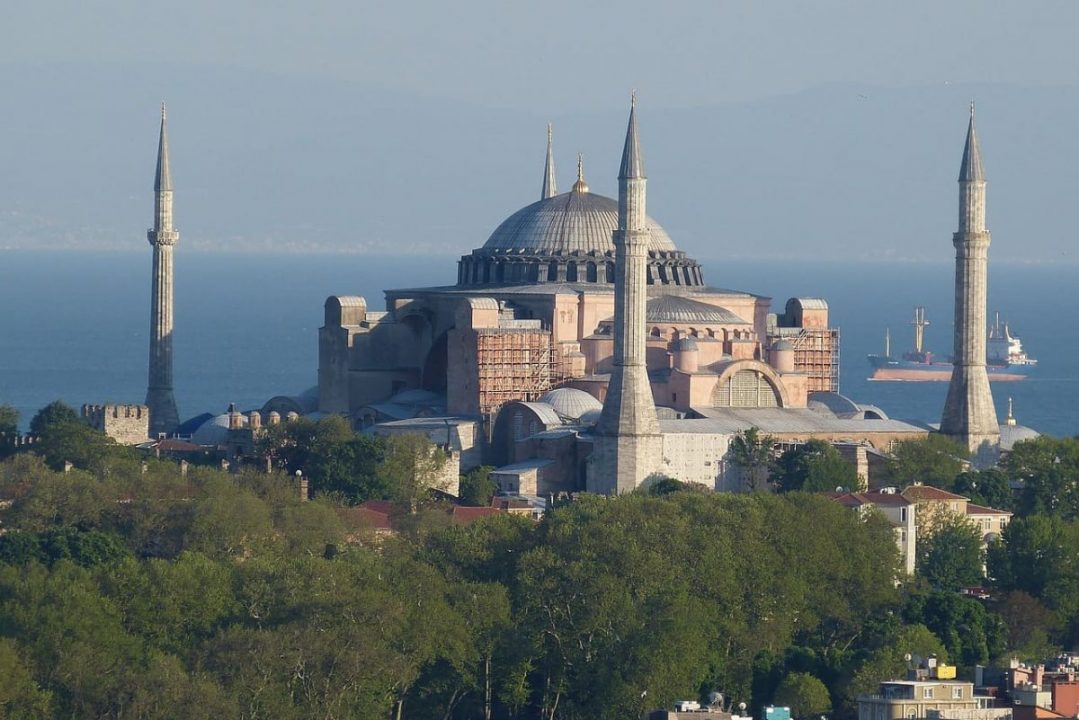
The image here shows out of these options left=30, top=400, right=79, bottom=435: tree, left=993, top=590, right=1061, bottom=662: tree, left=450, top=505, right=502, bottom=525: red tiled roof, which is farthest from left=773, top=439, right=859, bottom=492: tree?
left=30, top=400, right=79, bottom=435: tree

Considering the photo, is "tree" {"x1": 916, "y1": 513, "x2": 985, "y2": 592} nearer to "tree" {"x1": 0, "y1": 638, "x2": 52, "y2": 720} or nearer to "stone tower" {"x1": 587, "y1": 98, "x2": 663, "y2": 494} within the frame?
"stone tower" {"x1": 587, "y1": 98, "x2": 663, "y2": 494}

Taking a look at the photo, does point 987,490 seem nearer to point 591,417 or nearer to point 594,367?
point 591,417

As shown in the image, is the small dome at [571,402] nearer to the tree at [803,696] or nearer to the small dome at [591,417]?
the small dome at [591,417]

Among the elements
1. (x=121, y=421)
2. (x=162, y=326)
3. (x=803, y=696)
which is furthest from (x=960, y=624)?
(x=162, y=326)

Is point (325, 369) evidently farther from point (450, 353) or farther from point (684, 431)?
point (684, 431)

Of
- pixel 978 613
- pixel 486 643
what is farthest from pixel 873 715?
pixel 978 613
